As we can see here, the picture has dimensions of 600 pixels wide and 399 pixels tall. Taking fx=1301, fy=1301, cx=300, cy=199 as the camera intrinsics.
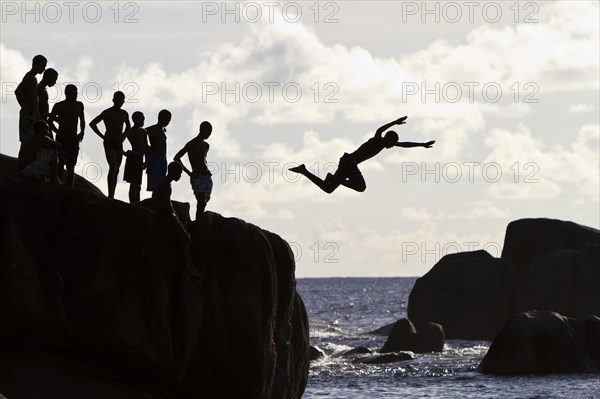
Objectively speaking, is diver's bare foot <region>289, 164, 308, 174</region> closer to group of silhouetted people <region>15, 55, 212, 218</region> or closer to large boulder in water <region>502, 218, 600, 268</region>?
group of silhouetted people <region>15, 55, 212, 218</region>

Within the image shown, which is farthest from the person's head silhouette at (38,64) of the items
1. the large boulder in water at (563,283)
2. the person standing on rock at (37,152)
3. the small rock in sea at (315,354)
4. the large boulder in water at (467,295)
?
the large boulder in water at (467,295)

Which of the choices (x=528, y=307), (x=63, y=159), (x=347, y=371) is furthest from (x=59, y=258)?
(x=528, y=307)

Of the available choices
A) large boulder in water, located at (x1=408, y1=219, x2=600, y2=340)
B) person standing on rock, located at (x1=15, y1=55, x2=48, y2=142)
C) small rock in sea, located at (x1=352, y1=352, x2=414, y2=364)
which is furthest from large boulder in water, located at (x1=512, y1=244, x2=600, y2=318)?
person standing on rock, located at (x1=15, y1=55, x2=48, y2=142)

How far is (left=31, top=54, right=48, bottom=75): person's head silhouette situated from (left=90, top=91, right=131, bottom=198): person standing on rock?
1.32 m

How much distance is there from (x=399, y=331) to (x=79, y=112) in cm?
3225

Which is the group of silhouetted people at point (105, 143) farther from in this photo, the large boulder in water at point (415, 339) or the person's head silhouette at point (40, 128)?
the large boulder in water at point (415, 339)

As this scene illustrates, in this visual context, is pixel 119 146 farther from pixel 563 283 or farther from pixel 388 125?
pixel 563 283

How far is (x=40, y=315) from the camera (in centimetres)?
1877

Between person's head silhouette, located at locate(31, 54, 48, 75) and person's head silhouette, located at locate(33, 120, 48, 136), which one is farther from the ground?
person's head silhouette, located at locate(31, 54, 48, 75)

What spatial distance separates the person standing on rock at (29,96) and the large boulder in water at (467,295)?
39.1m

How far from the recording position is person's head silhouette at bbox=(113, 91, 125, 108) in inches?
838

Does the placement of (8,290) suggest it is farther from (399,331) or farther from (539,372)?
(399,331)

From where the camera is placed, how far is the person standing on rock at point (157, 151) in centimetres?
2155

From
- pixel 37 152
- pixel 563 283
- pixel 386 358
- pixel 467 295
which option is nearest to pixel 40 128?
pixel 37 152
